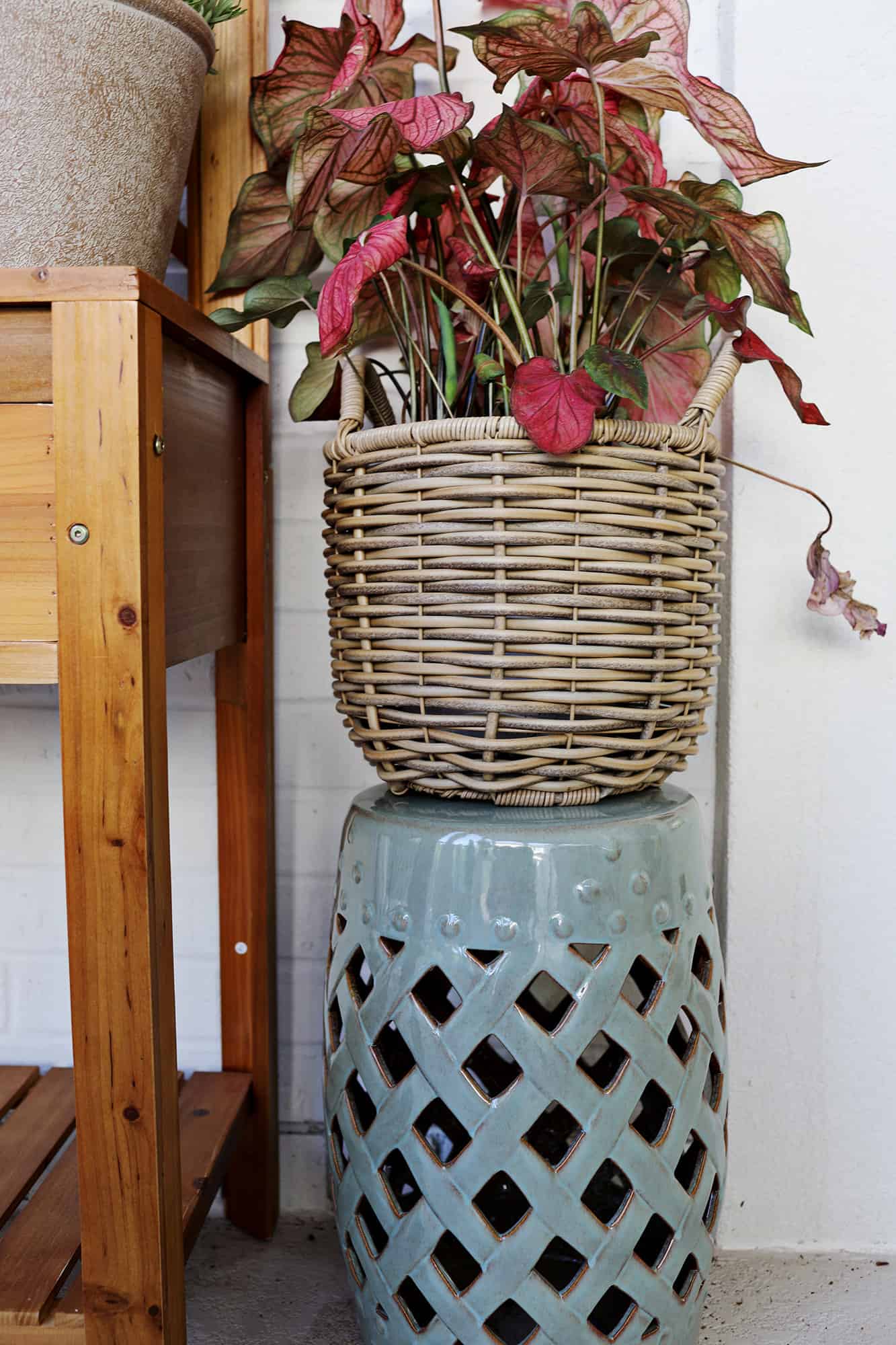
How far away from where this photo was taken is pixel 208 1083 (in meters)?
1.14

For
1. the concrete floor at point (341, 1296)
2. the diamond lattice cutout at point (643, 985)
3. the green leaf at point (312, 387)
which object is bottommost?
the concrete floor at point (341, 1296)

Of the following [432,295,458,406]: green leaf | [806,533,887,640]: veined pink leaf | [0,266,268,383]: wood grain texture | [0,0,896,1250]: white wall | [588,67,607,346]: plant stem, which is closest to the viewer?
[0,266,268,383]: wood grain texture

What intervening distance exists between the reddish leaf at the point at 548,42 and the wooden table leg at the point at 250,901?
0.49 metres

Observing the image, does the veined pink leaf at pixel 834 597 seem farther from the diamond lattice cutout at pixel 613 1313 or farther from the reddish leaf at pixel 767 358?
the diamond lattice cutout at pixel 613 1313

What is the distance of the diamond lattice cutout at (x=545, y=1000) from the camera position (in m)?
0.91

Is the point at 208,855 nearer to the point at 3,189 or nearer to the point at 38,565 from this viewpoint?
the point at 38,565

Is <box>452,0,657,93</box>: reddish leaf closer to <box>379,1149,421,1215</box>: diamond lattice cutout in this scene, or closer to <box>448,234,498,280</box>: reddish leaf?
<box>448,234,498,280</box>: reddish leaf

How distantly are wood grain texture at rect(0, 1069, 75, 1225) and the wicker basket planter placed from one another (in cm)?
55

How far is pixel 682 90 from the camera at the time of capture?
775mm

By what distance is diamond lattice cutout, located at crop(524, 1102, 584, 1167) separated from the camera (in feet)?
2.91

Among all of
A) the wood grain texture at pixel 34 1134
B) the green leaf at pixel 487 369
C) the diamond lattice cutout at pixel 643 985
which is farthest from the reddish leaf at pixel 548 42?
the wood grain texture at pixel 34 1134

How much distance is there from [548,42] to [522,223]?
16 cm

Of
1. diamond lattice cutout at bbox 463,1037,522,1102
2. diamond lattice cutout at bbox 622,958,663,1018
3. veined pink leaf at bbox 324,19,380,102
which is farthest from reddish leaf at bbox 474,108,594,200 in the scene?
diamond lattice cutout at bbox 463,1037,522,1102

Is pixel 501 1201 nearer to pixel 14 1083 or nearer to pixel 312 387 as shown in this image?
pixel 14 1083
